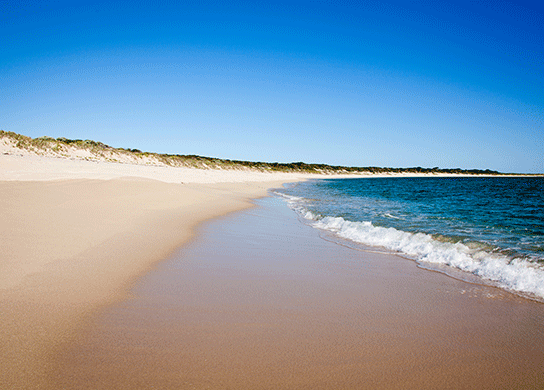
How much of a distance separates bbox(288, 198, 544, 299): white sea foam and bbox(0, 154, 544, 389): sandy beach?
0.50 m

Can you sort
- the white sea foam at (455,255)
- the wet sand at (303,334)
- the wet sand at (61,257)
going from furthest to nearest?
the white sea foam at (455,255), the wet sand at (61,257), the wet sand at (303,334)

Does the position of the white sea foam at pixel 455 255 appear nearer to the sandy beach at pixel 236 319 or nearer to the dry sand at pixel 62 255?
the sandy beach at pixel 236 319

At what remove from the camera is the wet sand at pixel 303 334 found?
2.03m

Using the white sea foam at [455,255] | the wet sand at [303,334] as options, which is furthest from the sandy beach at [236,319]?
the white sea foam at [455,255]

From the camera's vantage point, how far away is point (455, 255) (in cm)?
534

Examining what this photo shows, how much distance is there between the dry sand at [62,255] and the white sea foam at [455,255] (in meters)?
4.26

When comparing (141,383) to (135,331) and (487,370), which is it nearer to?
(135,331)

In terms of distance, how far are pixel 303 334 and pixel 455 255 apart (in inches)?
162

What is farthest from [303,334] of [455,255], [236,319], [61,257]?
[455,255]

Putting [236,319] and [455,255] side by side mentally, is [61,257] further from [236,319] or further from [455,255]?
[455,255]

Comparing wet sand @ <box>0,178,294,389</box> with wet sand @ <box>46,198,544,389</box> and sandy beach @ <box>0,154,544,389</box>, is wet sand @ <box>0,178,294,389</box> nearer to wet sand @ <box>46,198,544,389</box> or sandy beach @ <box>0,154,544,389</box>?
sandy beach @ <box>0,154,544,389</box>

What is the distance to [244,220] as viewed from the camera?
350 inches

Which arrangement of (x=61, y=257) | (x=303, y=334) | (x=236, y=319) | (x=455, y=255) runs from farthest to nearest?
(x=455, y=255), (x=61, y=257), (x=236, y=319), (x=303, y=334)

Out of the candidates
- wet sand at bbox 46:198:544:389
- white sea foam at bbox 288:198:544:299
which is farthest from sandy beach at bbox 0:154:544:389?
white sea foam at bbox 288:198:544:299
